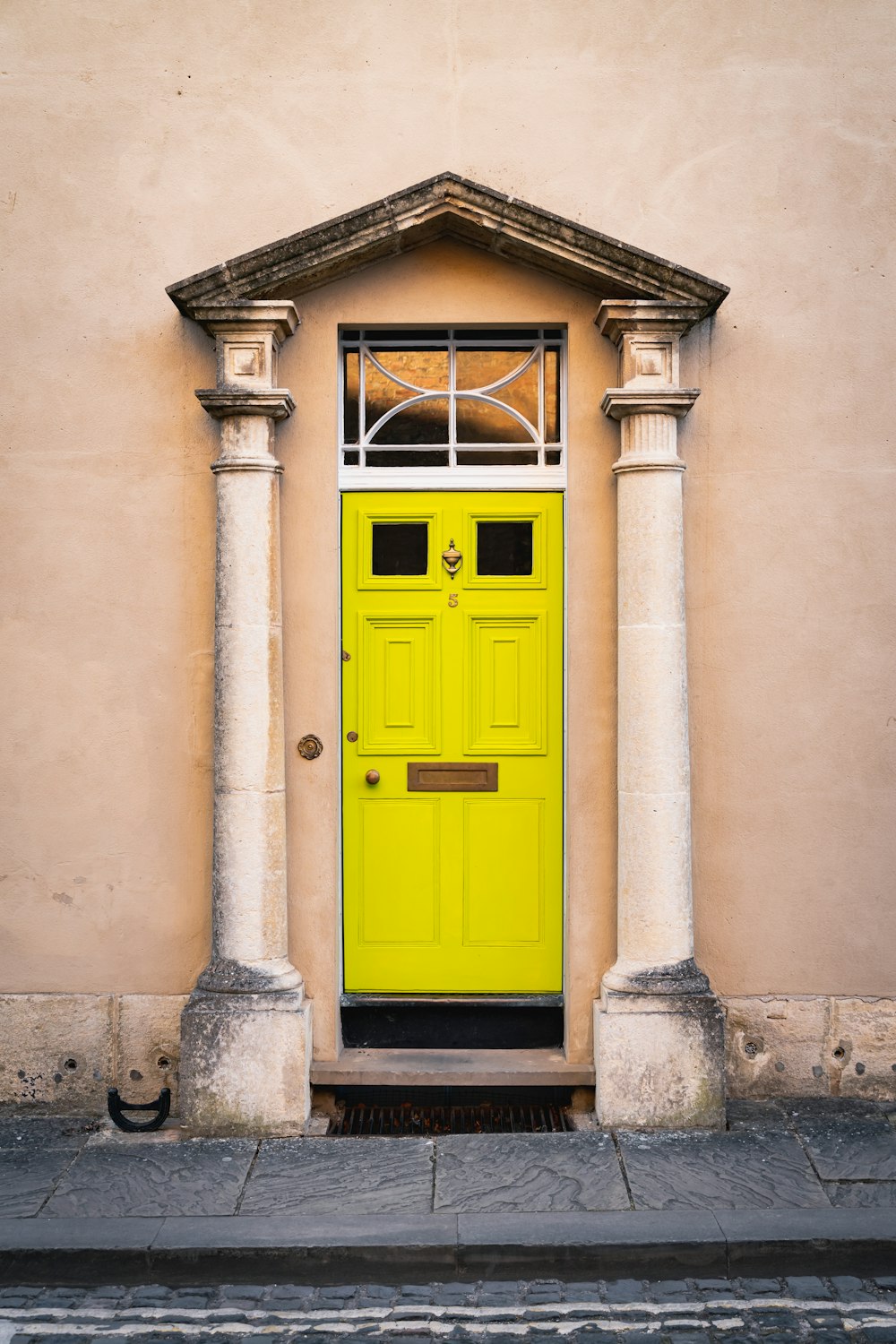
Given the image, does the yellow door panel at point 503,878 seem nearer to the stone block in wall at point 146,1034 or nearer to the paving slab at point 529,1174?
the paving slab at point 529,1174

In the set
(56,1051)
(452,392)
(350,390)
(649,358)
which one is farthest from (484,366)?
(56,1051)

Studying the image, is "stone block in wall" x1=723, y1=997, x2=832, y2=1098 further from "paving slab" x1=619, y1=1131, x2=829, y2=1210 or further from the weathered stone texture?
"paving slab" x1=619, y1=1131, x2=829, y2=1210

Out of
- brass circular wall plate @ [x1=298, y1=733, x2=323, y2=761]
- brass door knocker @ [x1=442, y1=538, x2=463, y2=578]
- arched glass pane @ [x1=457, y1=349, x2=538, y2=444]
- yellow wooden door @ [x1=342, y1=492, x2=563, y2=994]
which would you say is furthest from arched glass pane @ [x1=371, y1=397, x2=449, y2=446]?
brass circular wall plate @ [x1=298, y1=733, x2=323, y2=761]

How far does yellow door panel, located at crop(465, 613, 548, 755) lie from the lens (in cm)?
552

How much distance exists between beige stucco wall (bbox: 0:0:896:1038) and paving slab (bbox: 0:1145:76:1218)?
0.78 metres

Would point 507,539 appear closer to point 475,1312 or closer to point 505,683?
point 505,683

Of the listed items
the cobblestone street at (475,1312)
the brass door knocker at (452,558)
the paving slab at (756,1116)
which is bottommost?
the cobblestone street at (475,1312)

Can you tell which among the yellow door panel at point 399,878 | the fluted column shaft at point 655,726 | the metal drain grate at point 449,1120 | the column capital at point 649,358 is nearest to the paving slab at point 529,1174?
the metal drain grate at point 449,1120

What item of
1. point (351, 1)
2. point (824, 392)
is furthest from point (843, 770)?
point (351, 1)

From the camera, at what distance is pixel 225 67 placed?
5309mm

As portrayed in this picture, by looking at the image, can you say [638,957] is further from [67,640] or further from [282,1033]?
[67,640]

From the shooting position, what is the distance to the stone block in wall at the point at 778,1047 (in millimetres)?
5359

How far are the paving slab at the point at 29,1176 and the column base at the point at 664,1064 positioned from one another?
237 cm

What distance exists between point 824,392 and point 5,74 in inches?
164
